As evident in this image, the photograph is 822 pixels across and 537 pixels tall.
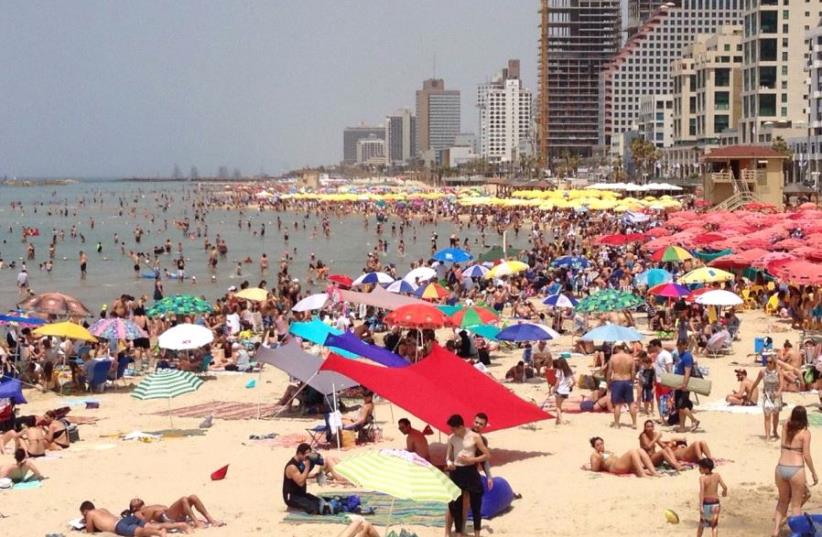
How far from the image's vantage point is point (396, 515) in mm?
10242

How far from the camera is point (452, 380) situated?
12.1 meters

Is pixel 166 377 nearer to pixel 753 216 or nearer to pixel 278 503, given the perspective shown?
pixel 278 503

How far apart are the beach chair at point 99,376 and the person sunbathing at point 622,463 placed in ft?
29.4

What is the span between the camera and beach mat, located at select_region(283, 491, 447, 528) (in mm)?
10031

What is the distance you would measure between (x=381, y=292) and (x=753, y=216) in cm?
1941

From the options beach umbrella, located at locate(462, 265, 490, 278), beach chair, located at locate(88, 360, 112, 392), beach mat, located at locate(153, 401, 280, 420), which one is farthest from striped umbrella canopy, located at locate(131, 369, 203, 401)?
beach umbrella, located at locate(462, 265, 490, 278)

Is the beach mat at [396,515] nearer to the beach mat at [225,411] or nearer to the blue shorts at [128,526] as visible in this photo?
the blue shorts at [128,526]

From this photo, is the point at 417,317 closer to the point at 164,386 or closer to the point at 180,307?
the point at 180,307

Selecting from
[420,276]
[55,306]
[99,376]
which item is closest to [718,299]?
[420,276]

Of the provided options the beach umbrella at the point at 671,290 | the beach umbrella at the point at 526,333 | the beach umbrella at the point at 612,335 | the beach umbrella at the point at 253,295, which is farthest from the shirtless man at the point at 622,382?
the beach umbrella at the point at 253,295

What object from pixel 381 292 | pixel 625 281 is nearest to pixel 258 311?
pixel 381 292

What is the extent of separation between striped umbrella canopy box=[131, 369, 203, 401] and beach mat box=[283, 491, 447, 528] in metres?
4.27

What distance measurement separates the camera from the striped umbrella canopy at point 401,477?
8.11 meters

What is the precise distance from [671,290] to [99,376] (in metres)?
10.9
